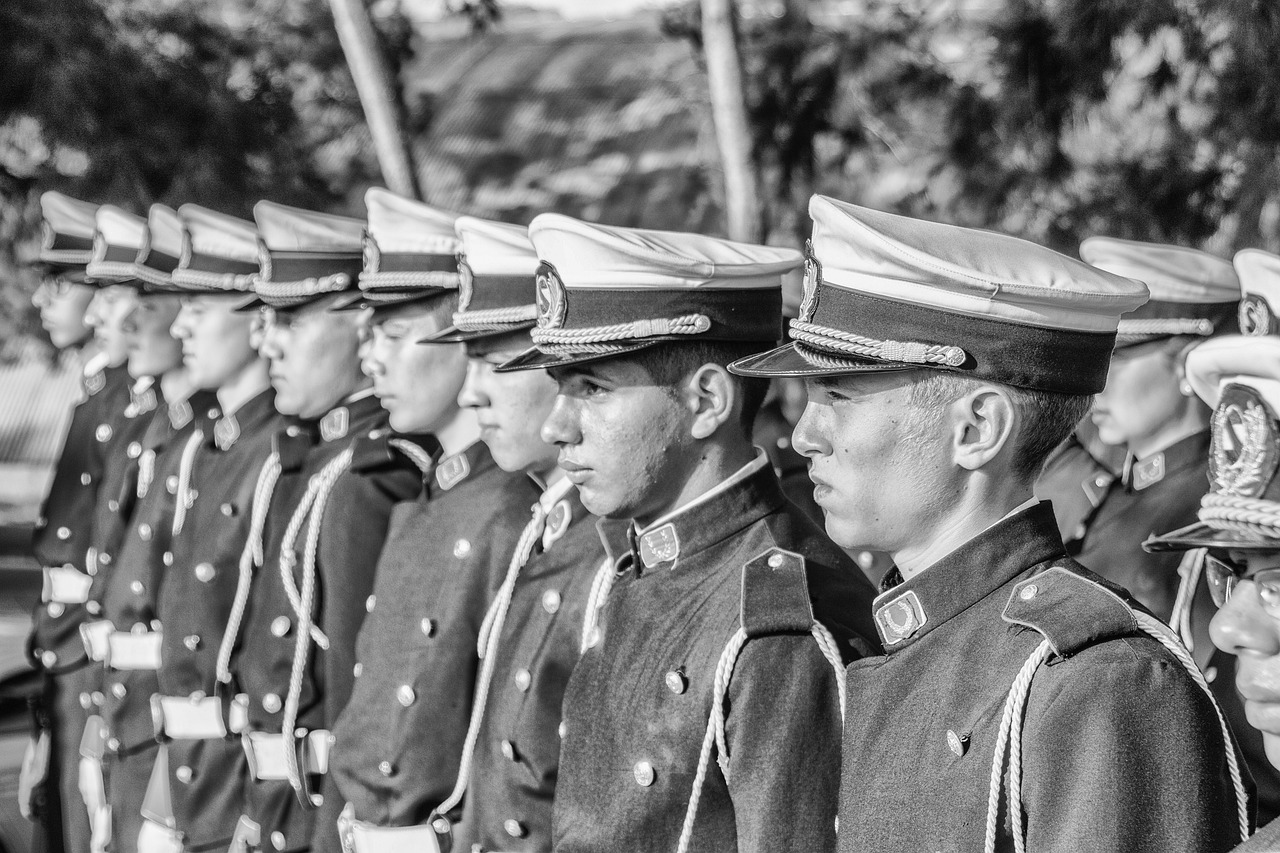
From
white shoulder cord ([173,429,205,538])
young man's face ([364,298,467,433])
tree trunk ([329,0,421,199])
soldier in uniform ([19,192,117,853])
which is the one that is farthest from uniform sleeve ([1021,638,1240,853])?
tree trunk ([329,0,421,199])

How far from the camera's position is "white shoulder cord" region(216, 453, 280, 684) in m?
4.46

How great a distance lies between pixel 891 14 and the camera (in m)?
7.31

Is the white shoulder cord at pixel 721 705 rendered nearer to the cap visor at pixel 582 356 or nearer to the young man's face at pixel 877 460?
the young man's face at pixel 877 460

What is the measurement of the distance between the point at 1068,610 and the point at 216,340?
152 inches

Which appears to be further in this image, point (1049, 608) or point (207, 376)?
point (207, 376)

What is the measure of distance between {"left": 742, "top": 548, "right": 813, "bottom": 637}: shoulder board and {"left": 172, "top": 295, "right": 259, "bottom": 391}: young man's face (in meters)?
3.18

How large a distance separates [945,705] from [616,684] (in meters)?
0.74

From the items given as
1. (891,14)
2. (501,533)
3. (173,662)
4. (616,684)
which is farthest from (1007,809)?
(891,14)

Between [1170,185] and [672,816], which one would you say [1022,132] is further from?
[672,816]

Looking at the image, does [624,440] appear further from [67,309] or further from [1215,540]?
[67,309]

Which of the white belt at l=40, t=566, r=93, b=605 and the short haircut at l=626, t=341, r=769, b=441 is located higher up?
the short haircut at l=626, t=341, r=769, b=441

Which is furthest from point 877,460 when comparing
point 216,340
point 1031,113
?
point 1031,113

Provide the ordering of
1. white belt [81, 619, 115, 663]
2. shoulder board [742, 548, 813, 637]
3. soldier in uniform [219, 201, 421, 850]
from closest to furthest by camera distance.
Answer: shoulder board [742, 548, 813, 637], soldier in uniform [219, 201, 421, 850], white belt [81, 619, 115, 663]

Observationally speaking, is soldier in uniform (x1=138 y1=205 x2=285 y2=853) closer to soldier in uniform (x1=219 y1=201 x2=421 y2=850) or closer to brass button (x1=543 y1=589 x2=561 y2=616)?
soldier in uniform (x1=219 y1=201 x2=421 y2=850)
